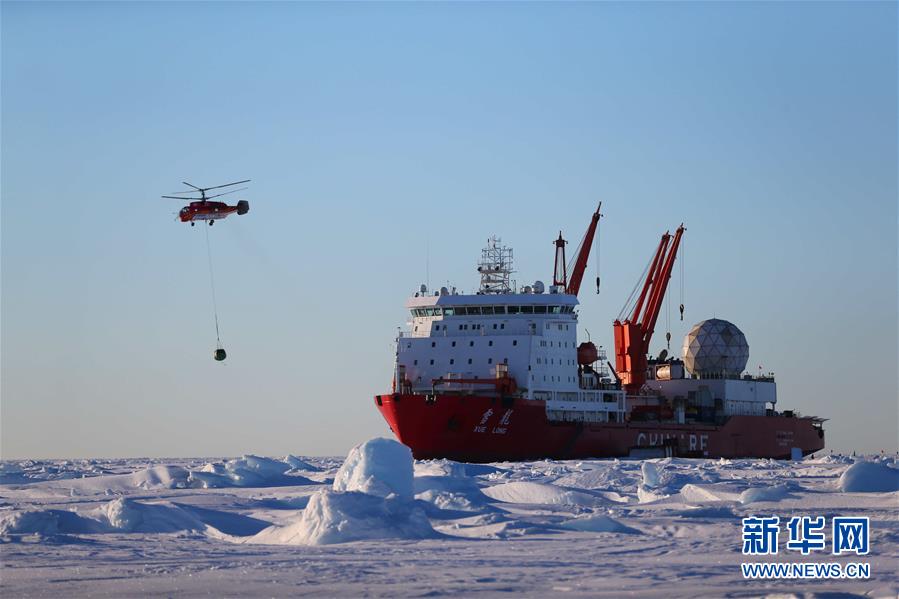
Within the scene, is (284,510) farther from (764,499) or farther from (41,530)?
(764,499)

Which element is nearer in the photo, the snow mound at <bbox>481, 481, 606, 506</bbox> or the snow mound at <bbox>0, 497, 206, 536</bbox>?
the snow mound at <bbox>0, 497, 206, 536</bbox>

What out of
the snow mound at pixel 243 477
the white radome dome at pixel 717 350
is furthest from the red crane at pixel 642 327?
the snow mound at pixel 243 477

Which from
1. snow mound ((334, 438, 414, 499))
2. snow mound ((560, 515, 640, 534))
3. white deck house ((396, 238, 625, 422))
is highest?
white deck house ((396, 238, 625, 422))

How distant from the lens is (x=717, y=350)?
2405 inches

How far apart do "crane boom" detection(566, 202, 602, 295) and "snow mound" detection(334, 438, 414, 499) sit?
120 ft

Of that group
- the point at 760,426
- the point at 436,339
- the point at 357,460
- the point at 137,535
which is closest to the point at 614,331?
the point at 760,426

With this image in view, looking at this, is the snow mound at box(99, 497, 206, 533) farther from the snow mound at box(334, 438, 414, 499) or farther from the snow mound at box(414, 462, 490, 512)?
the snow mound at box(414, 462, 490, 512)

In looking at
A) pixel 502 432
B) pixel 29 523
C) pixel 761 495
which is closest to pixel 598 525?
pixel 761 495

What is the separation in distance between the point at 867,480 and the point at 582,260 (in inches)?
1265

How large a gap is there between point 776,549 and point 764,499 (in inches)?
304

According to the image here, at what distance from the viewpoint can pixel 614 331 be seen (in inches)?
2386

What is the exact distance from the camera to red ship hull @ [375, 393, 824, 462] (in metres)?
45.6

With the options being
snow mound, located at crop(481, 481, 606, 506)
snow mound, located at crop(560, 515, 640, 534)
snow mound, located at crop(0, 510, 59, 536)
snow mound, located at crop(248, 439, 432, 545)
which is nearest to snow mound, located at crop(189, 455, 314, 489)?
snow mound, located at crop(481, 481, 606, 506)

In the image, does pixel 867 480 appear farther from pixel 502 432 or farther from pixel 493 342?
pixel 493 342
